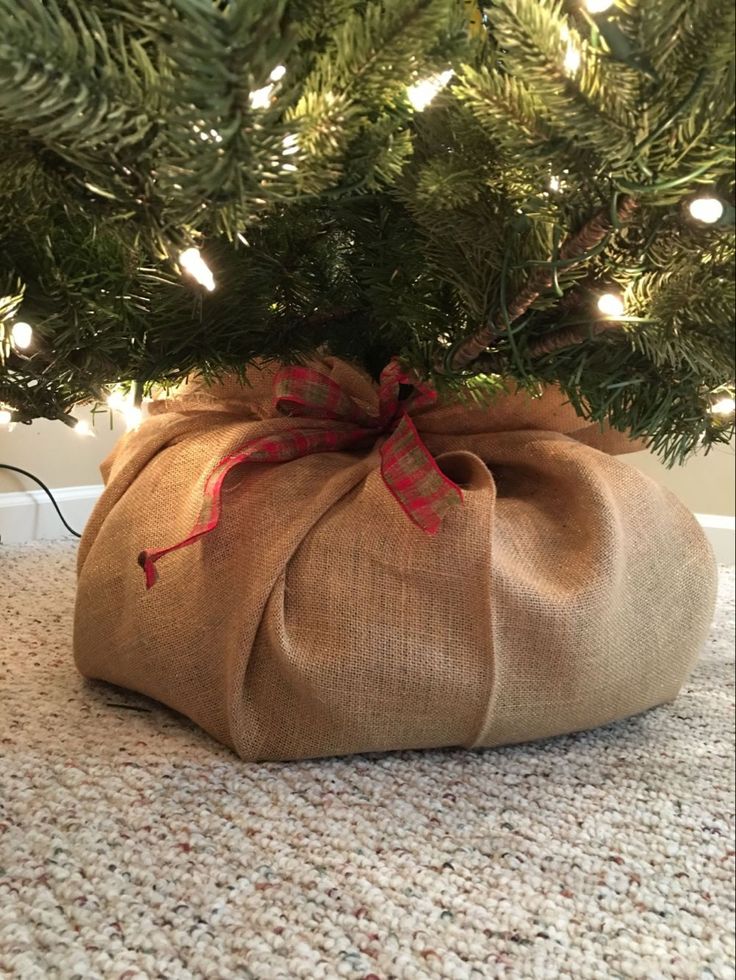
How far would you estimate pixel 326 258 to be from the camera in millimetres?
581

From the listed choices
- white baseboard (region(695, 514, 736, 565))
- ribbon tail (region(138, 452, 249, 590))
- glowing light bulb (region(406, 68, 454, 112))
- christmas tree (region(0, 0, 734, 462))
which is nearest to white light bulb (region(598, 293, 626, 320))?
christmas tree (region(0, 0, 734, 462))

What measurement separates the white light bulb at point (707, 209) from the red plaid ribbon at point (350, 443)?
0.26 metres

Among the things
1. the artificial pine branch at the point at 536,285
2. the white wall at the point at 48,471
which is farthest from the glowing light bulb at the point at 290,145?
the white wall at the point at 48,471

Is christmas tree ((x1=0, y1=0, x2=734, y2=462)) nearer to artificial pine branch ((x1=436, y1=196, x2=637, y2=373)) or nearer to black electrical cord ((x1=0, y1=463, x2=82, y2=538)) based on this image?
artificial pine branch ((x1=436, y1=196, x2=637, y2=373))

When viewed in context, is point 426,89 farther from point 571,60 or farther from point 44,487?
point 44,487

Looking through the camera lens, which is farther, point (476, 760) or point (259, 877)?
point (476, 760)

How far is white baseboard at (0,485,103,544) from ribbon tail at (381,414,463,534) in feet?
1.04

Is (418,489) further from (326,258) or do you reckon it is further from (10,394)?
(10,394)

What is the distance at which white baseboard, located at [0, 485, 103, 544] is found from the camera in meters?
0.75

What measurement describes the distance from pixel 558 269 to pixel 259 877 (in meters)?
0.36

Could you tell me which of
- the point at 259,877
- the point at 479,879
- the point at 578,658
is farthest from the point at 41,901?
the point at 578,658

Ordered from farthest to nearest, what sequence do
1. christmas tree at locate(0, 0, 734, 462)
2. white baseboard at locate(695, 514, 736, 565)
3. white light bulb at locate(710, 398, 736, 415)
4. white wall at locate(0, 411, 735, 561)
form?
1. white baseboard at locate(695, 514, 736, 565)
2. white wall at locate(0, 411, 735, 561)
3. white light bulb at locate(710, 398, 736, 415)
4. christmas tree at locate(0, 0, 734, 462)

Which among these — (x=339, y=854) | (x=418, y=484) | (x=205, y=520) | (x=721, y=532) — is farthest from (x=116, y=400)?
(x=721, y=532)

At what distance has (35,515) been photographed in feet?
2.57
